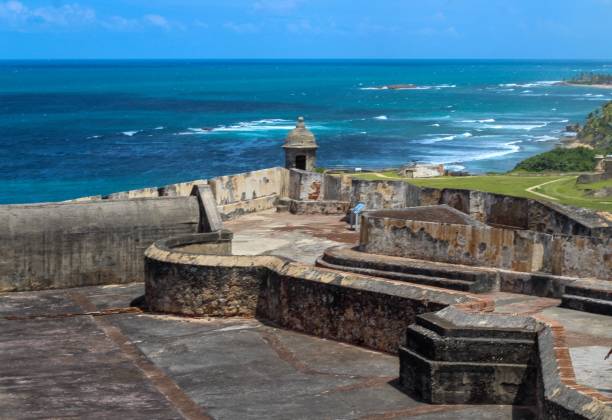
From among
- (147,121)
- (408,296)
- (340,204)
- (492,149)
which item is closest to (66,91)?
(147,121)

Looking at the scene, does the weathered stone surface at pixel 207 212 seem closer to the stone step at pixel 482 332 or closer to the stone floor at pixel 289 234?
the stone floor at pixel 289 234

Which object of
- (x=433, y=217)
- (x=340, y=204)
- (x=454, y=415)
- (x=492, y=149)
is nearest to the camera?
(x=454, y=415)

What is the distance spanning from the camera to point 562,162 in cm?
5566

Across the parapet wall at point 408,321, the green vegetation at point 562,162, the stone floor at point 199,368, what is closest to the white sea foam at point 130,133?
the green vegetation at point 562,162

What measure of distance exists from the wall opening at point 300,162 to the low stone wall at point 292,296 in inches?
435

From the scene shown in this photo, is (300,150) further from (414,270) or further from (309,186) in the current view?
(414,270)

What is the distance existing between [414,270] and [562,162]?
3966 cm

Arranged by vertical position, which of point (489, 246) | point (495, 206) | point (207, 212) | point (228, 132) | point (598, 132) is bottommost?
point (489, 246)

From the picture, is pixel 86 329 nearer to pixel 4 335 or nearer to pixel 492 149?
pixel 4 335

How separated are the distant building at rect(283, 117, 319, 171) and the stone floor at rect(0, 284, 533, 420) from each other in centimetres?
1144

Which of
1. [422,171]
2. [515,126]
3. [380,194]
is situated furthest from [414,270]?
[515,126]

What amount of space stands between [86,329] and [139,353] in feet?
6.32

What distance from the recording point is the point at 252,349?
15078mm

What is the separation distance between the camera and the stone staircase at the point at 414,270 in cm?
1714
